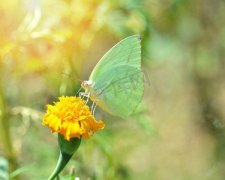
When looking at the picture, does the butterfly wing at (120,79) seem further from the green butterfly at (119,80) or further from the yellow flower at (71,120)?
Result: the yellow flower at (71,120)

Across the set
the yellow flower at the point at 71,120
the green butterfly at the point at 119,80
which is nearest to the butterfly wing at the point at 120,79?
the green butterfly at the point at 119,80

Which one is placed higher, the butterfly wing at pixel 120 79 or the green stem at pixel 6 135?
the butterfly wing at pixel 120 79

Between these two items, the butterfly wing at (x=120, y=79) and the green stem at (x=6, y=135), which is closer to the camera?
the butterfly wing at (x=120, y=79)

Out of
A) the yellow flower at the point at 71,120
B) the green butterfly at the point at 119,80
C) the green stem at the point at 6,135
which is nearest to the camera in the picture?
the yellow flower at the point at 71,120

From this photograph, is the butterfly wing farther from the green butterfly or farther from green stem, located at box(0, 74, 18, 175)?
green stem, located at box(0, 74, 18, 175)

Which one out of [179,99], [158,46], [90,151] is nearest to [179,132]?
[179,99]

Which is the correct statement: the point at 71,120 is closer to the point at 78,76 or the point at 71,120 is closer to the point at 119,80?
the point at 119,80

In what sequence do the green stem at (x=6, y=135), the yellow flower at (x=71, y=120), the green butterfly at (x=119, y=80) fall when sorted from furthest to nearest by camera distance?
the green stem at (x=6, y=135) < the green butterfly at (x=119, y=80) < the yellow flower at (x=71, y=120)
